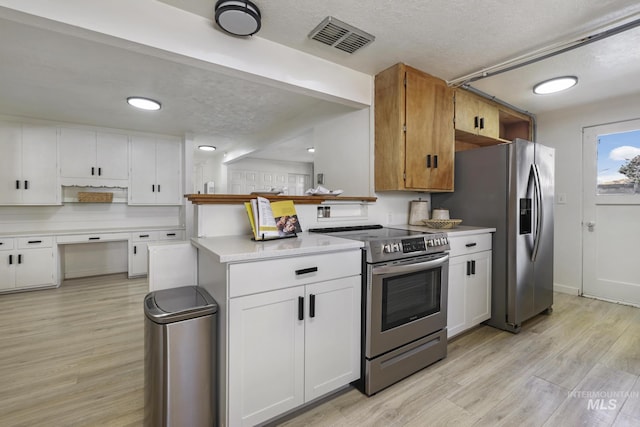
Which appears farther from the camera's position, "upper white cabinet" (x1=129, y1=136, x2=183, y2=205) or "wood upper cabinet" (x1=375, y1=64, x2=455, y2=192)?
"upper white cabinet" (x1=129, y1=136, x2=183, y2=205)

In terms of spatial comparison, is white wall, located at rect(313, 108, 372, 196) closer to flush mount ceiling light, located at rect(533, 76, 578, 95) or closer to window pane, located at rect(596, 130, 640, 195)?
flush mount ceiling light, located at rect(533, 76, 578, 95)

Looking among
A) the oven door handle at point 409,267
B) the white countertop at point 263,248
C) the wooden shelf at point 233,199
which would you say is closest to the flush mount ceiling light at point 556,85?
the oven door handle at point 409,267

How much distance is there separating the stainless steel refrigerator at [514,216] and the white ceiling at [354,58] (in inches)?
31.5

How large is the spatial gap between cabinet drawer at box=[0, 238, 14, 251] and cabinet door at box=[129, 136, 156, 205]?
4.90 feet

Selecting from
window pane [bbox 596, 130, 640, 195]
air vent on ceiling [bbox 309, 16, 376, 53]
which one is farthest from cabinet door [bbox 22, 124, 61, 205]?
window pane [bbox 596, 130, 640, 195]

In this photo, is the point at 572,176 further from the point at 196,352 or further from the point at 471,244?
the point at 196,352

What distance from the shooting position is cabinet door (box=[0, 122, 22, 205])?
3.96 m

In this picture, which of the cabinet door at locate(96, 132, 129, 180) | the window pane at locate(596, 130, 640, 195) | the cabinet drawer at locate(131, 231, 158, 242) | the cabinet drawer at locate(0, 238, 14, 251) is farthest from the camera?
the cabinet drawer at locate(131, 231, 158, 242)

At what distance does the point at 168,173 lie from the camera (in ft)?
16.9

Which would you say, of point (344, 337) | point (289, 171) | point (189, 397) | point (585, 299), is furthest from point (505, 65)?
point (289, 171)

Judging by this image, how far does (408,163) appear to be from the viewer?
2.66m

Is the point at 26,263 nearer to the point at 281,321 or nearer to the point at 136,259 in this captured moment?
the point at 136,259

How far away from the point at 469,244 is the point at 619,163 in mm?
2514

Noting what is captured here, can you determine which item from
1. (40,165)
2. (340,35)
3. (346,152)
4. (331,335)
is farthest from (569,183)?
(40,165)
